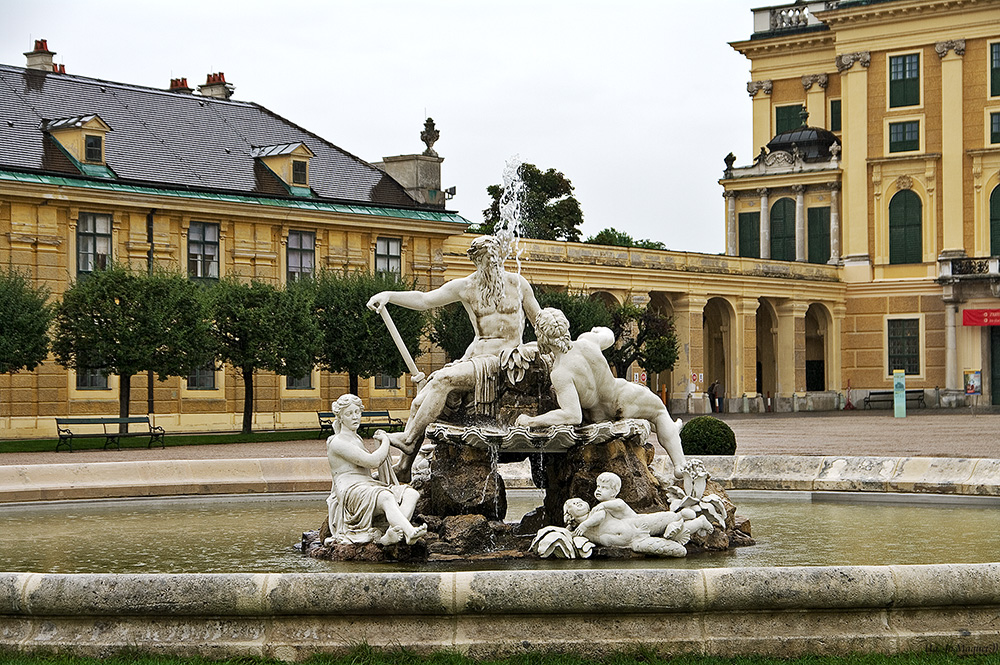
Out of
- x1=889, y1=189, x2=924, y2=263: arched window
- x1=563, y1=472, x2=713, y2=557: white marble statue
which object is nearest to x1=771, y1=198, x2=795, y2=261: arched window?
x1=889, y1=189, x2=924, y2=263: arched window

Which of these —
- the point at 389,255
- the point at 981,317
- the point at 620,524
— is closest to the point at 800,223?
the point at 981,317

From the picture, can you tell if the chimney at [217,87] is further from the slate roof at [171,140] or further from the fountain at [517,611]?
the fountain at [517,611]

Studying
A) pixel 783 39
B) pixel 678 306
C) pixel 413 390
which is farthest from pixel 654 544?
pixel 783 39

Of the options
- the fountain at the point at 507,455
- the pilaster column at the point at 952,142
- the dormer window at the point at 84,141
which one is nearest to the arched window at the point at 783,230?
the pilaster column at the point at 952,142

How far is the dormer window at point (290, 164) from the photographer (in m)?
49.1

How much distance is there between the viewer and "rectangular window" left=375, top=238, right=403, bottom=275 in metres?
50.8

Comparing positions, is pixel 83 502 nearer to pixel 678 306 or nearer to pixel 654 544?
pixel 654 544

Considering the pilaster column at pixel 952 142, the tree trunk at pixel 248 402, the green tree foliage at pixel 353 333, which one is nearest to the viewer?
the tree trunk at pixel 248 402

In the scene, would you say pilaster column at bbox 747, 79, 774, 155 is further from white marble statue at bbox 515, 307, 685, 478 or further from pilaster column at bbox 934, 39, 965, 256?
white marble statue at bbox 515, 307, 685, 478

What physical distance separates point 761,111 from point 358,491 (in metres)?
66.5

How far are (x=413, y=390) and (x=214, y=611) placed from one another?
41.9 meters

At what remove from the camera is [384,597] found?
8648 millimetres

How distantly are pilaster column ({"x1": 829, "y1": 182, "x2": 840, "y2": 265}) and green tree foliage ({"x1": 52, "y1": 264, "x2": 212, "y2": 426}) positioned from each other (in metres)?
37.8

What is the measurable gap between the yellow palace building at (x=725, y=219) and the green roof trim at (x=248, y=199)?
0.26 ft
